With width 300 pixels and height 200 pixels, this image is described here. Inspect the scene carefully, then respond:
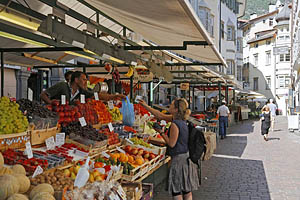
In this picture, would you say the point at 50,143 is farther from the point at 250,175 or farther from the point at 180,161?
the point at 250,175

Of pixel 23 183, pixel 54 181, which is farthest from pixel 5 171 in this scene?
pixel 54 181

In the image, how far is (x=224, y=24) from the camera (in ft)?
130

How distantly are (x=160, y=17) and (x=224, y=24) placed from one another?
36.3 m

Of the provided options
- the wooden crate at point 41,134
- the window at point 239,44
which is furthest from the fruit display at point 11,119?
the window at point 239,44

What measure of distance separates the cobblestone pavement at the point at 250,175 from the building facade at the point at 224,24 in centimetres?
2003

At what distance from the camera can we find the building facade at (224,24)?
32.2 meters

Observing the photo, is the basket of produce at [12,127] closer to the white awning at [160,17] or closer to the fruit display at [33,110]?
the fruit display at [33,110]

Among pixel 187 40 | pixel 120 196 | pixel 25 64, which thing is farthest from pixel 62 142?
pixel 25 64

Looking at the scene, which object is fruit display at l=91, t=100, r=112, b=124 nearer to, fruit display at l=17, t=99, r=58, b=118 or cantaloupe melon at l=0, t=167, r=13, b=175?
fruit display at l=17, t=99, r=58, b=118

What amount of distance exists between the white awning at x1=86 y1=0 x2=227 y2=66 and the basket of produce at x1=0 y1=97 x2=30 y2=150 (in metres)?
1.82

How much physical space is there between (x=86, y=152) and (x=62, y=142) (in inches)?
17.0

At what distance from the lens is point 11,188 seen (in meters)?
3.03

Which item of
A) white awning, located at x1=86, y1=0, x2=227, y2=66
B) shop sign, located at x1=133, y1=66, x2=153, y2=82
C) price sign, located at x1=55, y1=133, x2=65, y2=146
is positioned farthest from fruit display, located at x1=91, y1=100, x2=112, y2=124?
shop sign, located at x1=133, y1=66, x2=153, y2=82

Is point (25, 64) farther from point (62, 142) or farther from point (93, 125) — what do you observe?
point (62, 142)
